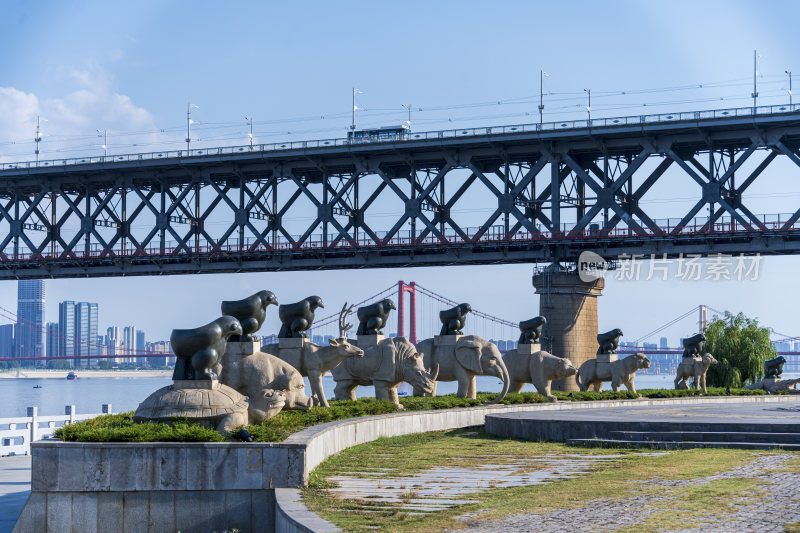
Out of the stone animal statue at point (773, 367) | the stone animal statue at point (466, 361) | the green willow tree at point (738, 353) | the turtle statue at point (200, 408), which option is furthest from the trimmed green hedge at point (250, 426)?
the green willow tree at point (738, 353)

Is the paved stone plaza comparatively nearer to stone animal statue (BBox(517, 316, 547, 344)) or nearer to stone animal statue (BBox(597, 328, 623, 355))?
stone animal statue (BBox(517, 316, 547, 344))

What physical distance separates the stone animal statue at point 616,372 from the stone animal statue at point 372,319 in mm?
11832

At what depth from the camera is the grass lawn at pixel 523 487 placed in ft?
39.6

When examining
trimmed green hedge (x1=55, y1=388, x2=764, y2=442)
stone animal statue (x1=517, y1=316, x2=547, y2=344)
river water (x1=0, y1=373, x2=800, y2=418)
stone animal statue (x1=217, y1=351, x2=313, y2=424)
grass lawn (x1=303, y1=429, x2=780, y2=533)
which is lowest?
river water (x1=0, y1=373, x2=800, y2=418)

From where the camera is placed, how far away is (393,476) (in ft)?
52.1

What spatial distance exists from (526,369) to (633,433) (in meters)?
11.6

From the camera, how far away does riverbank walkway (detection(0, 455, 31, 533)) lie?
19206 millimetres

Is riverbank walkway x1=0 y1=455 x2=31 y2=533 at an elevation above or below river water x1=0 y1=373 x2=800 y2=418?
above

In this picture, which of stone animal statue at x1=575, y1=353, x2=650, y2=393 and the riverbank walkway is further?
stone animal statue at x1=575, y1=353, x2=650, y2=393

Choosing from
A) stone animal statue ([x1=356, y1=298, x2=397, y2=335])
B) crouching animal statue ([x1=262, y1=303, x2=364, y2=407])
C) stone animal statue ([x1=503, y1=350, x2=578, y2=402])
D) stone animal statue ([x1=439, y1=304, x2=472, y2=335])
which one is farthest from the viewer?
stone animal statue ([x1=503, y1=350, x2=578, y2=402])

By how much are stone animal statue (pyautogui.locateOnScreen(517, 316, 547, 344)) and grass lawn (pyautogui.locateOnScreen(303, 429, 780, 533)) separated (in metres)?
11.2

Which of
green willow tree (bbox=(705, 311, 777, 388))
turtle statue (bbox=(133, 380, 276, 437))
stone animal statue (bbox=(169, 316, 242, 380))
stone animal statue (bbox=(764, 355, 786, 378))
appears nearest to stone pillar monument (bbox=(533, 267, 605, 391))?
green willow tree (bbox=(705, 311, 777, 388))

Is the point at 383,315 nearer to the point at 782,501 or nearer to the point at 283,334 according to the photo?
the point at 283,334

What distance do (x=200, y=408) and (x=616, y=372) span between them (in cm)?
2378
